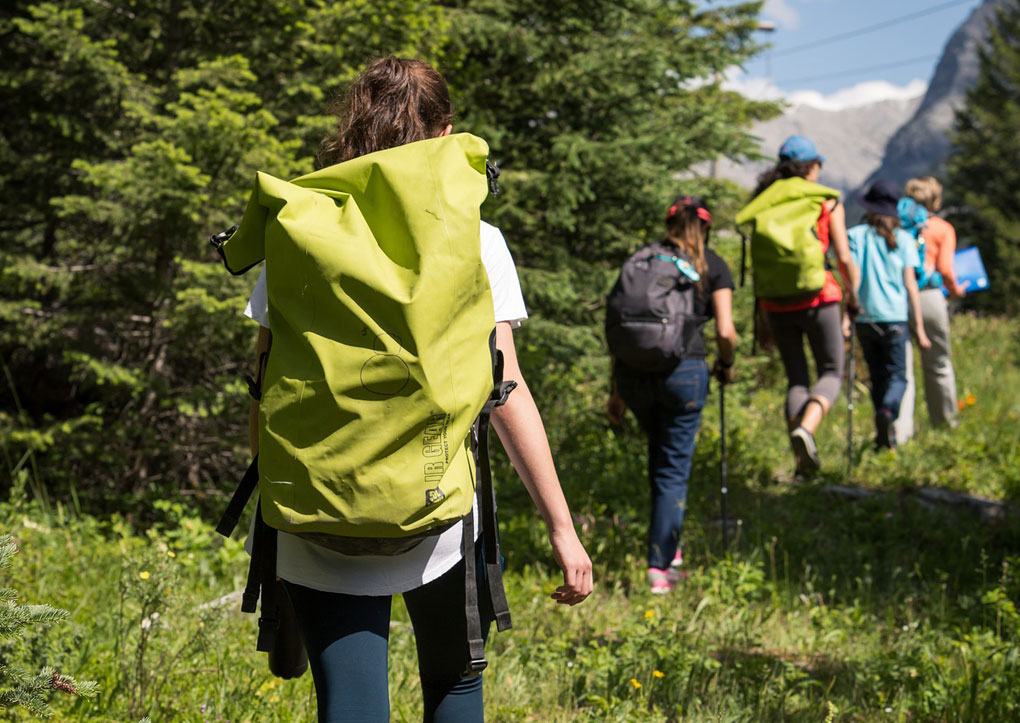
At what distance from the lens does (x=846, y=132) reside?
4237 inches

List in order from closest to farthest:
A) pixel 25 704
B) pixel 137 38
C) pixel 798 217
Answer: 1. pixel 25 704
2. pixel 798 217
3. pixel 137 38

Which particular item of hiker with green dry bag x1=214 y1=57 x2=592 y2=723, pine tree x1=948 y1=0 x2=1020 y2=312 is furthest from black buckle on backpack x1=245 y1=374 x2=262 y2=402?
pine tree x1=948 y1=0 x2=1020 y2=312

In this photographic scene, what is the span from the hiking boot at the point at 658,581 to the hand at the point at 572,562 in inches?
103

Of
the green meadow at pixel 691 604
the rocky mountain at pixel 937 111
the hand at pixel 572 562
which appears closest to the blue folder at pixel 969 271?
the green meadow at pixel 691 604

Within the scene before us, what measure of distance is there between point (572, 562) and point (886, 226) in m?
5.52

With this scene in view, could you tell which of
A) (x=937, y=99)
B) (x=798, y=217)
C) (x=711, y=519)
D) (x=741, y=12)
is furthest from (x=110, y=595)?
(x=937, y=99)

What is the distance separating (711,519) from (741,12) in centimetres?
1289

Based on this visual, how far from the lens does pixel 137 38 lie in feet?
19.5

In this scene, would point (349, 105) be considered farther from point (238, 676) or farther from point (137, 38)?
point (137, 38)

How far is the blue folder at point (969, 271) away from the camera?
26.3 feet

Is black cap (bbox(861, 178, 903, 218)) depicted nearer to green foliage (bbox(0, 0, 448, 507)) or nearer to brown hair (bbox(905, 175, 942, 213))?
brown hair (bbox(905, 175, 942, 213))

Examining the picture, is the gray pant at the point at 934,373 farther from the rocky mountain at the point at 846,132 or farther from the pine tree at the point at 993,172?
the rocky mountain at the point at 846,132

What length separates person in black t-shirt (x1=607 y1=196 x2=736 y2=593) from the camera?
4398mm

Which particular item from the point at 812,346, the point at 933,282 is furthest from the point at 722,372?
the point at 933,282
